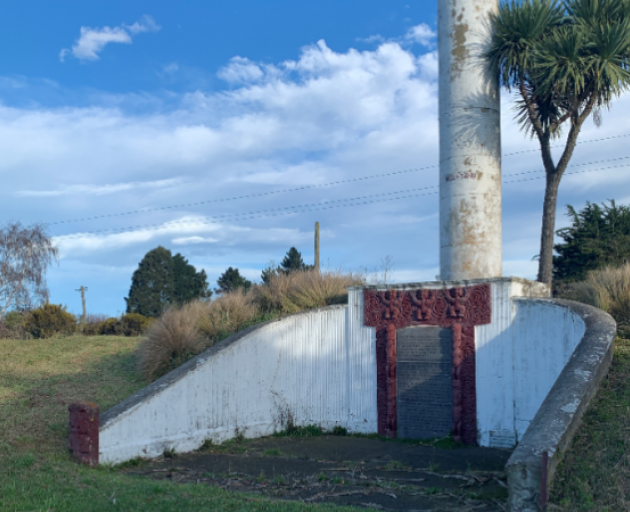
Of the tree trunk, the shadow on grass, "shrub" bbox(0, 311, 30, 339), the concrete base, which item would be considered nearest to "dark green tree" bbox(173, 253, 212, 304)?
"shrub" bbox(0, 311, 30, 339)

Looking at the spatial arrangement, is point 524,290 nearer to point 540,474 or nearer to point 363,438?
point 363,438

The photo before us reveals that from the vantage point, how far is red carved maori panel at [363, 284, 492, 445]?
34.4ft

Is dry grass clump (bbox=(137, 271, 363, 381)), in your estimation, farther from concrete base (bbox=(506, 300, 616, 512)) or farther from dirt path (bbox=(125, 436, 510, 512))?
concrete base (bbox=(506, 300, 616, 512))

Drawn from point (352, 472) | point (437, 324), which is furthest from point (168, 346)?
point (352, 472)

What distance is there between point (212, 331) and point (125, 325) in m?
15.5

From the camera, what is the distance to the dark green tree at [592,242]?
19625 millimetres

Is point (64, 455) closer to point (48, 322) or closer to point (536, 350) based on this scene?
point (536, 350)

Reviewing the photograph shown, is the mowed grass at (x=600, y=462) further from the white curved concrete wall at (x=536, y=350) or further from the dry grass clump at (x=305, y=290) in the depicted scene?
the dry grass clump at (x=305, y=290)

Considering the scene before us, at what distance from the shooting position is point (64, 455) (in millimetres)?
8305

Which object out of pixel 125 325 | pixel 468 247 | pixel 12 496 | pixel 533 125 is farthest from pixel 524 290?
pixel 125 325

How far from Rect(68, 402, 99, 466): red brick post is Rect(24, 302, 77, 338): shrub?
15242mm

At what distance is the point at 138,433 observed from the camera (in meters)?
9.11

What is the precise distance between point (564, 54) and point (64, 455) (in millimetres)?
12377

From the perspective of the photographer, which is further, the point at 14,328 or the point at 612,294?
the point at 14,328
